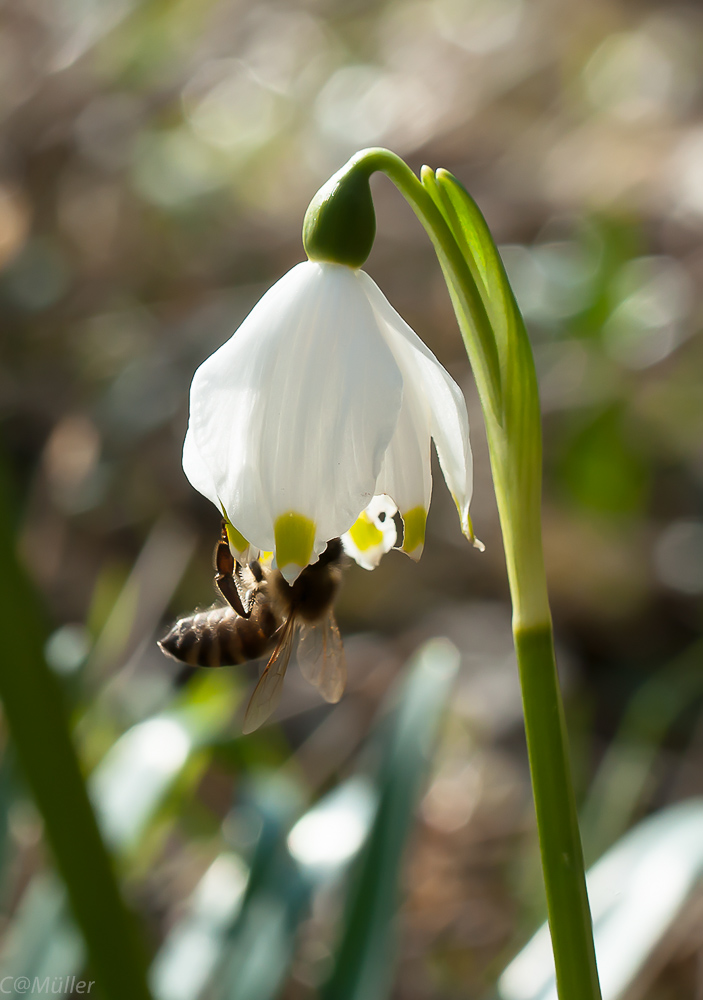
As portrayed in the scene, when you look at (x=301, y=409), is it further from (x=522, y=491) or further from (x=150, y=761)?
(x=150, y=761)

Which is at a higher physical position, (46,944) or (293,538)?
(293,538)

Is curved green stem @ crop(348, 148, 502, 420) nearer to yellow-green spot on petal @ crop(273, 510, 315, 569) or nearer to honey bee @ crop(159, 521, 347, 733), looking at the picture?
yellow-green spot on petal @ crop(273, 510, 315, 569)

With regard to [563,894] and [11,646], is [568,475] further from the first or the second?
[11,646]

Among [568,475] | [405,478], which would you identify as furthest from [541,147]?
[405,478]

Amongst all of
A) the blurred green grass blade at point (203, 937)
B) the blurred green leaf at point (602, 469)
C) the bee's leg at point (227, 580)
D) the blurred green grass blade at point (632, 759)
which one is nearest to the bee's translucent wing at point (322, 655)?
the bee's leg at point (227, 580)

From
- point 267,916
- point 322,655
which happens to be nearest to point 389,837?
point 267,916

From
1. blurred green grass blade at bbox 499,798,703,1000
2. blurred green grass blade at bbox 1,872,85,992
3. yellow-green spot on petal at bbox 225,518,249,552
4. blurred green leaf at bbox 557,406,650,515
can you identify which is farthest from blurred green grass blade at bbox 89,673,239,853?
blurred green leaf at bbox 557,406,650,515

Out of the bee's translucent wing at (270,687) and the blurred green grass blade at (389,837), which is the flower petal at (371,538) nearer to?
the bee's translucent wing at (270,687)
